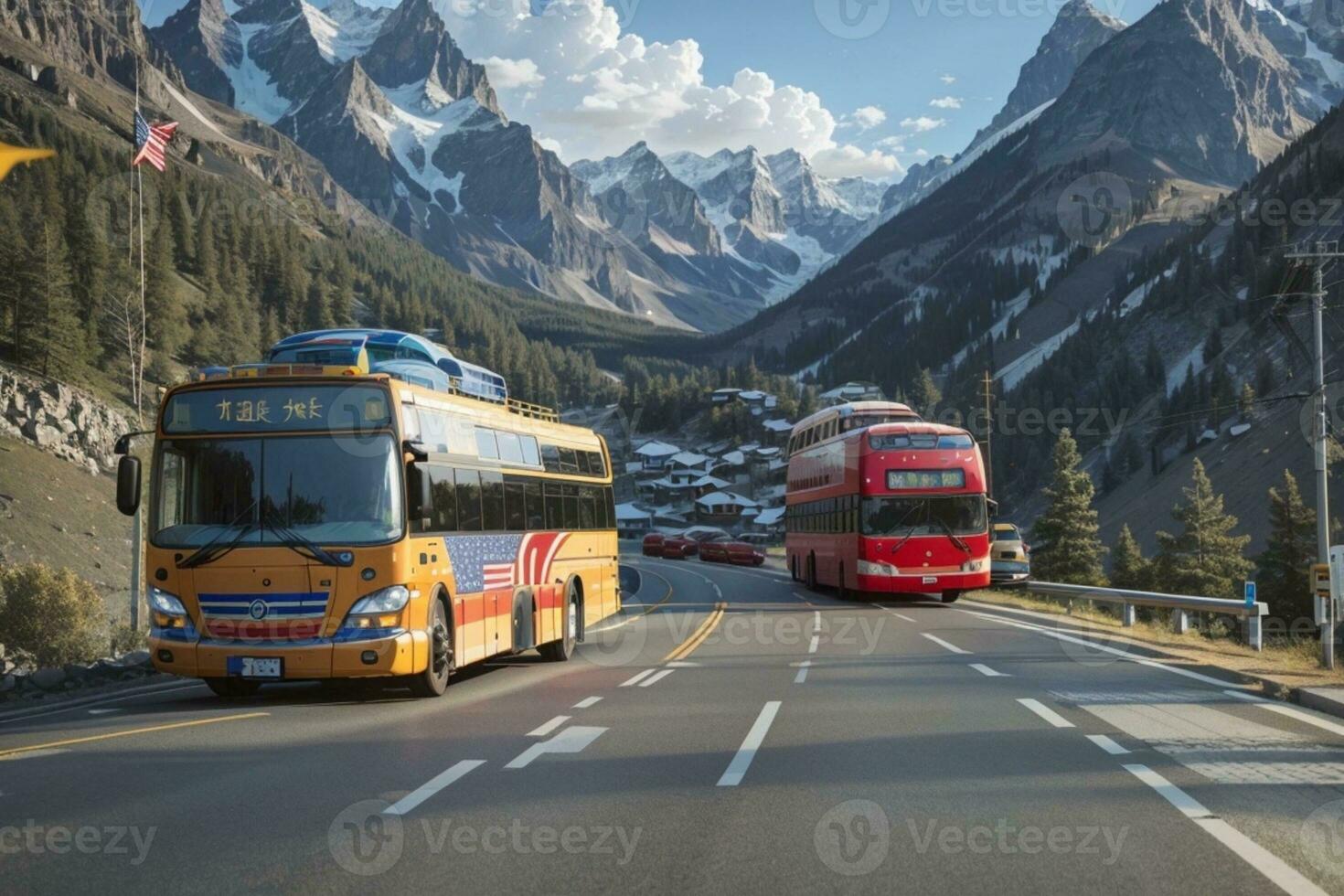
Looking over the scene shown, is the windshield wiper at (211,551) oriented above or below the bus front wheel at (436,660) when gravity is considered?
above

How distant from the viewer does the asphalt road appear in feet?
19.6

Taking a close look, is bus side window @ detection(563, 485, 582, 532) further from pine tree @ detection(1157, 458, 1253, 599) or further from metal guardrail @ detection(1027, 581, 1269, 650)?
pine tree @ detection(1157, 458, 1253, 599)

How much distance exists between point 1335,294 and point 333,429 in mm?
132317

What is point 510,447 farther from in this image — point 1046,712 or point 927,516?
point 927,516

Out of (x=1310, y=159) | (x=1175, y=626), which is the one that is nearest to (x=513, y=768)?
(x=1175, y=626)

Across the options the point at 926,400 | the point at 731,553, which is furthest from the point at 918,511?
the point at 926,400

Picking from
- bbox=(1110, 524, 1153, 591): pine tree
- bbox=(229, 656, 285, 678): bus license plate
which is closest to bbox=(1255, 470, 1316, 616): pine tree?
bbox=(1110, 524, 1153, 591): pine tree

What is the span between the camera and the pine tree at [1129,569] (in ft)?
216

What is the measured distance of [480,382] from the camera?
21188 millimetres

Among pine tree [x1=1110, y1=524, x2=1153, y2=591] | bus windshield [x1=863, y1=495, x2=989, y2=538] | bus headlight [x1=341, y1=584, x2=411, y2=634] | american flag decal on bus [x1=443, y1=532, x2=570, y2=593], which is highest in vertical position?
bus windshield [x1=863, y1=495, x2=989, y2=538]

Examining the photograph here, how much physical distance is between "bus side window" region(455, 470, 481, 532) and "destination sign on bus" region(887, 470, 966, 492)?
56.7 feet

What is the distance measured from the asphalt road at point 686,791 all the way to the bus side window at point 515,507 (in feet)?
8.57

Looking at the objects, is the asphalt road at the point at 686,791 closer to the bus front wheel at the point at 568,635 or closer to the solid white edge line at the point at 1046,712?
the solid white edge line at the point at 1046,712

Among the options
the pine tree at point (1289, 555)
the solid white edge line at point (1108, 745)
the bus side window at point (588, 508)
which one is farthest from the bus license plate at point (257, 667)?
the pine tree at point (1289, 555)
